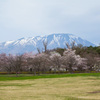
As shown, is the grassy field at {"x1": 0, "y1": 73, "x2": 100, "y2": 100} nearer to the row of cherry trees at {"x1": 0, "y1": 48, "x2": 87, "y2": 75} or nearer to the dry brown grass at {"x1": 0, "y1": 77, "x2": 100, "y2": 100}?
the dry brown grass at {"x1": 0, "y1": 77, "x2": 100, "y2": 100}

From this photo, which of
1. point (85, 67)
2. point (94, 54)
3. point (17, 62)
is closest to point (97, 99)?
point (17, 62)

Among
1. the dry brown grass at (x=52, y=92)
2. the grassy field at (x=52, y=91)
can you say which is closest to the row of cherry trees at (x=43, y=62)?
the grassy field at (x=52, y=91)

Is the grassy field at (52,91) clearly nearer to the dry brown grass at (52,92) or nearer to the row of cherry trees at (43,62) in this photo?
the dry brown grass at (52,92)

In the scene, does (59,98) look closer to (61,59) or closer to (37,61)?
(37,61)

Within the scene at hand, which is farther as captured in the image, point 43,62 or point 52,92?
point 43,62

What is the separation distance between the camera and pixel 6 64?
55.7m

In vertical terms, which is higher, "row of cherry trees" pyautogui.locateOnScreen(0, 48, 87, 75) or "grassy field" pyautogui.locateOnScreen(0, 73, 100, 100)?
"row of cherry trees" pyautogui.locateOnScreen(0, 48, 87, 75)

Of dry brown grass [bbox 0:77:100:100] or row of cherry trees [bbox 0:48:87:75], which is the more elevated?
row of cherry trees [bbox 0:48:87:75]

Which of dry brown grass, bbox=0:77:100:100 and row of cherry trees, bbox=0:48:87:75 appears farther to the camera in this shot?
row of cherry trees, bbox=0:48:87:75

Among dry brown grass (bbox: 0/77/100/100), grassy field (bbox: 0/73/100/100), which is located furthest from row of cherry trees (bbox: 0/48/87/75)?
dry brown grass (bbox: 0/77/100/100)

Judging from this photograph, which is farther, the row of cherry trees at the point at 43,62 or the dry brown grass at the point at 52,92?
the row of cherry trees at the point at 43,62

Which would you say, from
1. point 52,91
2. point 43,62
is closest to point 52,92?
point 52,91

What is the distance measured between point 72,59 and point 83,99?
166 ft

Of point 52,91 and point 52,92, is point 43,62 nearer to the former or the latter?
point 52,91
